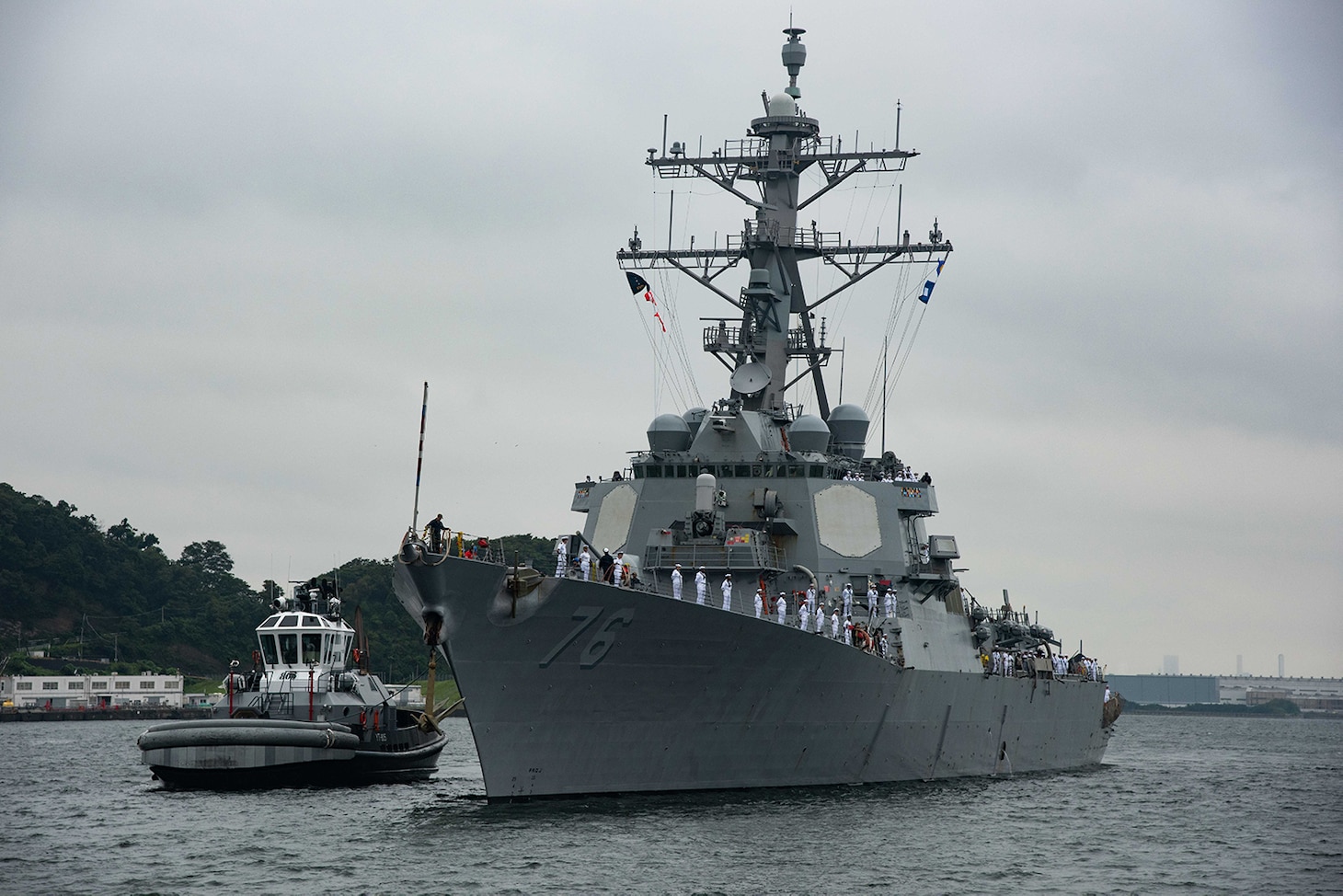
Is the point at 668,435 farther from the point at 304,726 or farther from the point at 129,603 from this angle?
the point at 129,603

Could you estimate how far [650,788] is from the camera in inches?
912

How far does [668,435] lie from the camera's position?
29.6 metres

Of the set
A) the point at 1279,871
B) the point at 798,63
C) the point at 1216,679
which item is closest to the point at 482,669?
the point at 1279,871

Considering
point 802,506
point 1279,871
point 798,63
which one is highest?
point 798,63

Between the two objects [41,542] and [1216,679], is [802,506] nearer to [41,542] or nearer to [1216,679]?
[41,542]

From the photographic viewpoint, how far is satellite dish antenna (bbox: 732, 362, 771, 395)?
29797mm

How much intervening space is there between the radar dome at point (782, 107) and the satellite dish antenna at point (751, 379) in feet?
16.3

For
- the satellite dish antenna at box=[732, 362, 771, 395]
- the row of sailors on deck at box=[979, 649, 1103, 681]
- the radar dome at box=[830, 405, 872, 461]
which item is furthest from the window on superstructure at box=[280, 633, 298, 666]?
the row of sailors on deck at box=[979, 649, 1103, 681]

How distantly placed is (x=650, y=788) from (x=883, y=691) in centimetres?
479

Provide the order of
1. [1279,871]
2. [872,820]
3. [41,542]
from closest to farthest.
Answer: [1279,871], [872,820], [41,542]

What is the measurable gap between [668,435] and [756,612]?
5727 mm

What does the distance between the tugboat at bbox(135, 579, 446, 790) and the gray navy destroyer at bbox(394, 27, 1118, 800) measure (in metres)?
4.67

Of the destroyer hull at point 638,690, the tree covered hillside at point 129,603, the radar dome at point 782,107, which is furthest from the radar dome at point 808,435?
the tree covered hillside at point 129,603

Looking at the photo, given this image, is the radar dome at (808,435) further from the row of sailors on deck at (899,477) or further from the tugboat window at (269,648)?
the tugboat window at (269,648)
